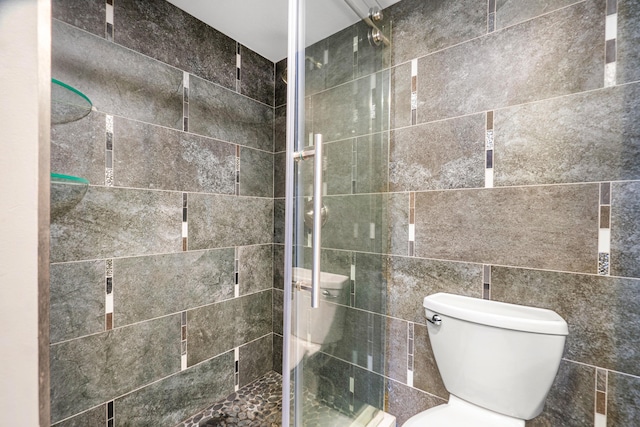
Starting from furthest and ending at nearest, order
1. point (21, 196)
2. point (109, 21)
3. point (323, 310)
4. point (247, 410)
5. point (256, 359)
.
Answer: point (256, 359), point (247, 410), point (109, 21), point (323, 310), point (21, 196)

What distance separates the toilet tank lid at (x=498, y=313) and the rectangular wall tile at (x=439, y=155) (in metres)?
0.47

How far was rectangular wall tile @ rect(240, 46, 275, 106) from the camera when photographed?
177cm

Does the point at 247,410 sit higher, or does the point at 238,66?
the point at 238,66

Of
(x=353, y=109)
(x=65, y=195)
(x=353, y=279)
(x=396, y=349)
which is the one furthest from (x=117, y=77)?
(x=396, y=349)

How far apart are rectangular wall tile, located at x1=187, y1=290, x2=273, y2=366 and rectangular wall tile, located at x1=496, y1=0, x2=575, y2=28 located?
6.19ft

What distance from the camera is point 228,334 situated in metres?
1.67

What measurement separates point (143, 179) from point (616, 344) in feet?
6.33

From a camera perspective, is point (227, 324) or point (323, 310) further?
point (227, 324)

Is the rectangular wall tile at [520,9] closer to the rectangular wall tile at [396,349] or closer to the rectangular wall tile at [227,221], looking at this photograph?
the rectangular wall tile at [396,349]

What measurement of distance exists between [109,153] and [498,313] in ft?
5.54

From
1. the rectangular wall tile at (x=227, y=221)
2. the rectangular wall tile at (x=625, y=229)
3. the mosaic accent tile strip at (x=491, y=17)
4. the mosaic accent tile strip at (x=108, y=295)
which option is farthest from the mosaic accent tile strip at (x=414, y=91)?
the mosaic accent tile strip at (x=108, y=295)

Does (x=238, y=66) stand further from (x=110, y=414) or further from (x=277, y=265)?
(x=110, y=414)

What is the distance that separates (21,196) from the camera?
47 cm

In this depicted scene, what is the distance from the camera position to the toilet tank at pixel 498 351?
900 mm
